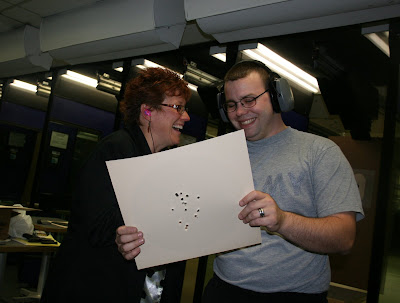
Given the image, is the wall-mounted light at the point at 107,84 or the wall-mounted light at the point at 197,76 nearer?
the wall-mounted light at the point at 197,76

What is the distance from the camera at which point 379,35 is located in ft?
9.30

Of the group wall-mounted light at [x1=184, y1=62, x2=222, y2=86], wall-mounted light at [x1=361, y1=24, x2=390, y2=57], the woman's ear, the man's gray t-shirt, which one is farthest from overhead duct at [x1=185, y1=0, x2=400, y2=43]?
the man's gray t-shirt

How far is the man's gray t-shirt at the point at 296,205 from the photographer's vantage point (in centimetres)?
125

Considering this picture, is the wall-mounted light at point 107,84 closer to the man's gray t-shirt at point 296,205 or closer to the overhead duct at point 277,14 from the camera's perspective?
the overhead duct at point 277,14

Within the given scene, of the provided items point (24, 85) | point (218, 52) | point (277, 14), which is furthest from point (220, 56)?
point (24, 85)

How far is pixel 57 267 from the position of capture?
55.8 inches

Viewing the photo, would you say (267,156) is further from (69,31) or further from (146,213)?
(69,31)

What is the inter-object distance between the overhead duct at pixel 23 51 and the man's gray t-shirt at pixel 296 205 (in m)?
4.71

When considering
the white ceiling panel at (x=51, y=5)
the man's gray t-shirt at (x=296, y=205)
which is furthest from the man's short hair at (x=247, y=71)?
the white ceiling panel at (x=51, y=5)

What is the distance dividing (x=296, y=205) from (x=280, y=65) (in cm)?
270

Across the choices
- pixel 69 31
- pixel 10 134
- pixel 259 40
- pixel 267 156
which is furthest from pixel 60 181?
pixel 267 156

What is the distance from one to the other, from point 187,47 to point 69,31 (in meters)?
1.43

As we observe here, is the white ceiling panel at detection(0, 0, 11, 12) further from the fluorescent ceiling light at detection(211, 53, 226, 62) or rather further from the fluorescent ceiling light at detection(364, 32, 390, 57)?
the fluorescent ceiling light at detection(364, 32, 390, 57)

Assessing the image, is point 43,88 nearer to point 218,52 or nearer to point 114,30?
point 114,30
